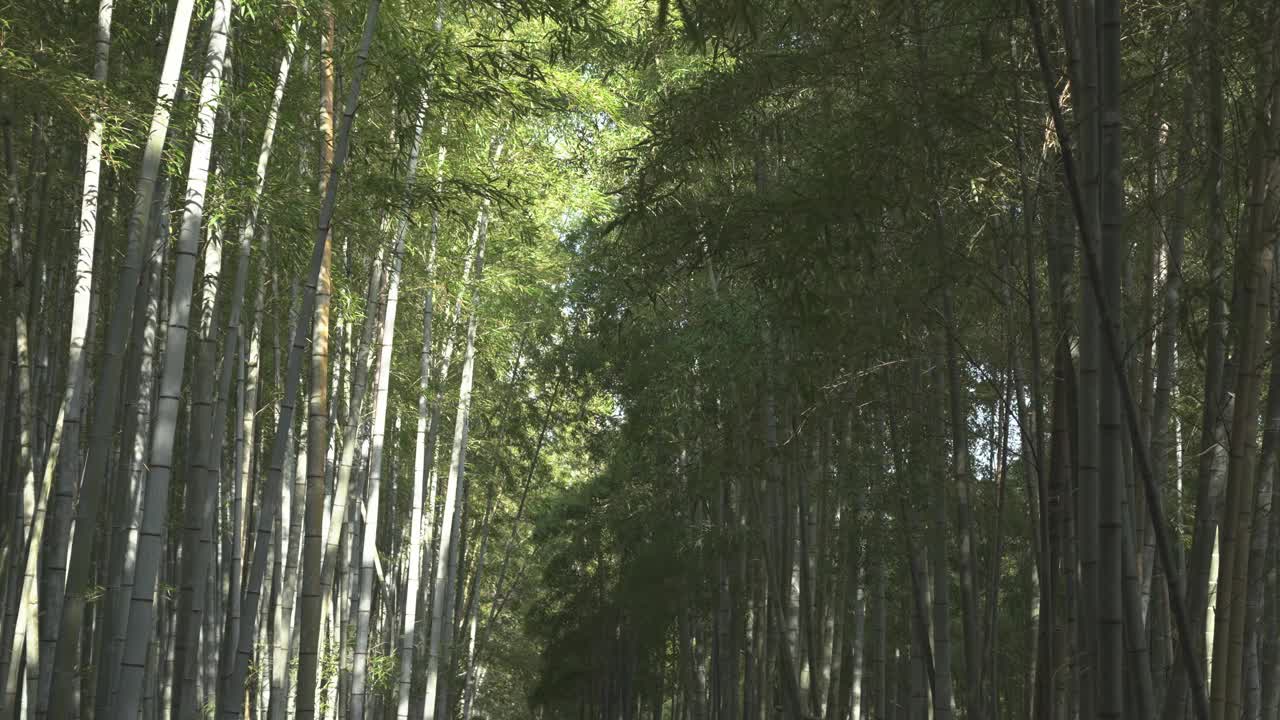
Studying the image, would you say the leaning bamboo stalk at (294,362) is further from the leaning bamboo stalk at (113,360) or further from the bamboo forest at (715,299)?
the leaning bamboo stalk at (113,360)

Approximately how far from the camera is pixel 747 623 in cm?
1032

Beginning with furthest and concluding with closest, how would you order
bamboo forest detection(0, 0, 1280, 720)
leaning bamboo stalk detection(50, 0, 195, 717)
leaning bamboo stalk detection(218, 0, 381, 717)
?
leaning bamboo stalk detection(218, 0, 381, 717) < leaning bamboo stalk detection(50, 0, 195, 717) < bamboo forest detection(0, 0, 1280, 720)

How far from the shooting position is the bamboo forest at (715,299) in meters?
3.02

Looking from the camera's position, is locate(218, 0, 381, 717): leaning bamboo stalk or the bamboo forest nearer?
the bamboo forest

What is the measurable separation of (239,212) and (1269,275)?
408 centimetres

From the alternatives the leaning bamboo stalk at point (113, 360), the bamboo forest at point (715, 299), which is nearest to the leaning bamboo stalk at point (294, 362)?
the bamboo forest at point (715, 299)

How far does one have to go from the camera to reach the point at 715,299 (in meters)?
6.58

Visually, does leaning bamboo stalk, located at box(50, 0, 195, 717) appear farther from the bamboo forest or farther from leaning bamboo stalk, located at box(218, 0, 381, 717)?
leaning bamboo stalk, located at box(218, 0, 381, 717)

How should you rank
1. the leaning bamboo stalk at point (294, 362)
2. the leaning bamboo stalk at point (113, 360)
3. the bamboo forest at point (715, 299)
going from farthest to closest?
the leaning bamboo stalk at point (294, 362) → the leaning bamboo stalk at point (113, 360) → the bamboo forest at point (715, 299)

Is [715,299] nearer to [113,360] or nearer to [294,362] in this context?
[294,362]

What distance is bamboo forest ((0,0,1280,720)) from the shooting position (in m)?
3.02

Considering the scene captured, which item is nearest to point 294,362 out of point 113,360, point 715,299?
point 113,360

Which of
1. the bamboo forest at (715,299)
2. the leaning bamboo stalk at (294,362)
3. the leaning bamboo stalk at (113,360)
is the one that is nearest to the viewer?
the bamboo forest at (715,299)

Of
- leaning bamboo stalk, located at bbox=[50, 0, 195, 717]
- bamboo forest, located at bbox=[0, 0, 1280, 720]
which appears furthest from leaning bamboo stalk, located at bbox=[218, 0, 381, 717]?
leaning bamboo stalk, located at bbox=[50, 0, 195, 717]
